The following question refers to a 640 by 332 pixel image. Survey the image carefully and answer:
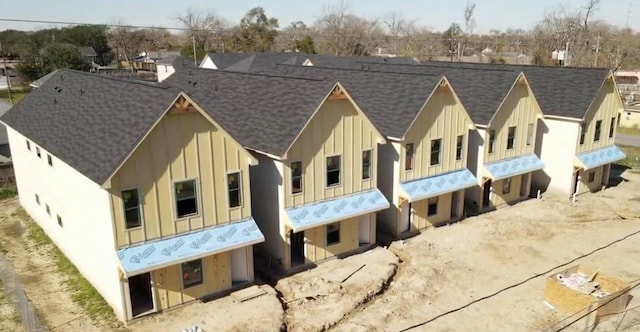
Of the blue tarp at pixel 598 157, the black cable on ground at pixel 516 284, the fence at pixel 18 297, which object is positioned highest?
the blue tarp at pixel 598 157

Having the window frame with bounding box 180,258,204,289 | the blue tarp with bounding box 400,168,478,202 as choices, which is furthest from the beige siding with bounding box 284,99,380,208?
the window frame with bounding box 180,258,204,289

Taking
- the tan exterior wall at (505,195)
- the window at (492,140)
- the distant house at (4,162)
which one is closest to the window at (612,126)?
the tan exterior wall at (505,195)

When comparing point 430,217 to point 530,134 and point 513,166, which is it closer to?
point 513,166

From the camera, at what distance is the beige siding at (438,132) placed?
2470 cm

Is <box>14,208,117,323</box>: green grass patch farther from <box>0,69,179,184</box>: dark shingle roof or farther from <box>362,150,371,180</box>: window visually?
<box>362,150,371,180</box>: window

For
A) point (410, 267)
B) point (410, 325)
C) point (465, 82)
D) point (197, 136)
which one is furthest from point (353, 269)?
point (465, 82)

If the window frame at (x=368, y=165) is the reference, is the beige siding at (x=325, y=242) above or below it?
below

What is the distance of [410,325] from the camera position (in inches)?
697

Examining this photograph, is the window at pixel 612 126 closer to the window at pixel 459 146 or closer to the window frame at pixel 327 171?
the window at pixel 459 146

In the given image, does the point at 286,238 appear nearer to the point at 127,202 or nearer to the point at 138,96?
the point at 127,202

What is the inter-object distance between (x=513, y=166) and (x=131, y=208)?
22.2 m

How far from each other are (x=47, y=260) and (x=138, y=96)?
9.61 meters

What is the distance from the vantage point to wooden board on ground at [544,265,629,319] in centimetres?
1791

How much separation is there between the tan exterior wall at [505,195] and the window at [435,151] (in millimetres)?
5581
